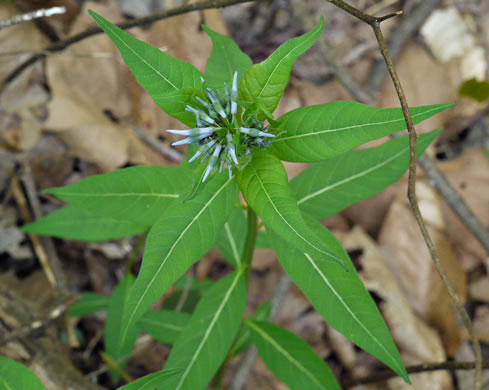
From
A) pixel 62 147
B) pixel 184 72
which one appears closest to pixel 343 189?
pixel 184 72

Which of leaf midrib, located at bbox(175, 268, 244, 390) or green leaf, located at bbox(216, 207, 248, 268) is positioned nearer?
leaf midrib, located at bbox(175, 268, 244, 390)

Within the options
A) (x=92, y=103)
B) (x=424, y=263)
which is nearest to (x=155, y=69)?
(x=92, y=103)

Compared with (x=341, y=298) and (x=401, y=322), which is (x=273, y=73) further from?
(x=401, y=322)

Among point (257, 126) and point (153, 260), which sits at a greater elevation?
point (257, 126)

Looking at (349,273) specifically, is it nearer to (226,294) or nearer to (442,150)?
(226,294)

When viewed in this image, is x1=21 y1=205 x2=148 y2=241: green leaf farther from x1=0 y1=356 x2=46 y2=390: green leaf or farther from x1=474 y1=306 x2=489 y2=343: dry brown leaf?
x1=474 y1=306 x2=489 y2=343: dry brown leaf

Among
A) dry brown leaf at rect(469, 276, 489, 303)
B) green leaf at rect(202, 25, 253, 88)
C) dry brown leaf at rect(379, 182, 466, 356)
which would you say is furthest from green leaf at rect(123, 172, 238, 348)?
dry brown leaf at rect(469, 276, 489, 303)

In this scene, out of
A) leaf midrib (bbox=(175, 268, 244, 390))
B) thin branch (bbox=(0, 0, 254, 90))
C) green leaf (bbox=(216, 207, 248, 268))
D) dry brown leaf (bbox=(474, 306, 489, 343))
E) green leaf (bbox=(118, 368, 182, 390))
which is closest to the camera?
green leaf (bbox=(118, 368, 182, 390))
